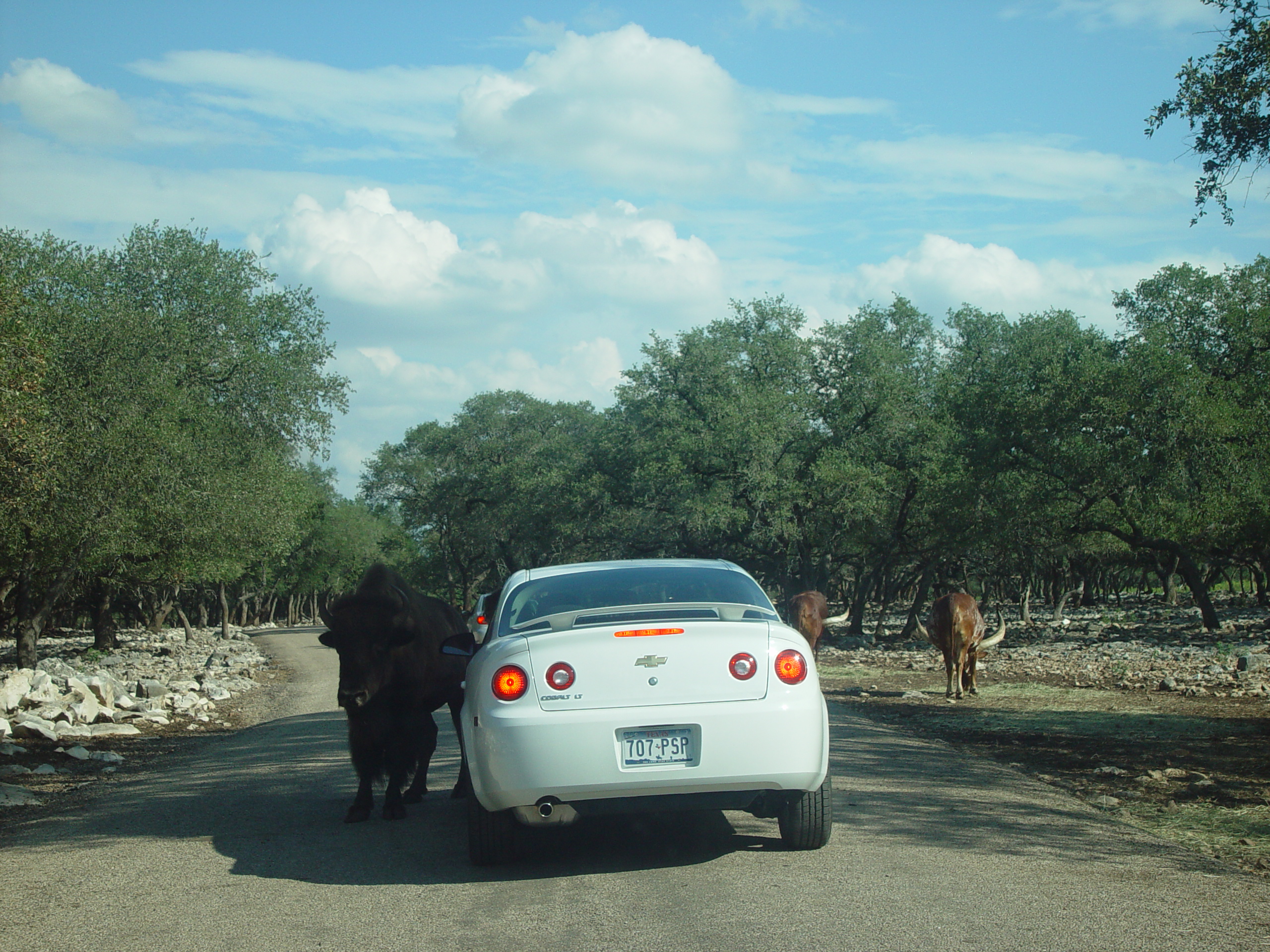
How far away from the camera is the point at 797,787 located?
18.1 feet

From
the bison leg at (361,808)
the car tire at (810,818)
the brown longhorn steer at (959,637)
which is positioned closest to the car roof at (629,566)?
the car tire at (810,818)

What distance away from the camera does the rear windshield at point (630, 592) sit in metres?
6.35

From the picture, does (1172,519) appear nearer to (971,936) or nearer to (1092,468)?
(1092,468)

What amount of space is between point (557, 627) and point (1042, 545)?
99.0ft

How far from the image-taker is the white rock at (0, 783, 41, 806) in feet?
30.0

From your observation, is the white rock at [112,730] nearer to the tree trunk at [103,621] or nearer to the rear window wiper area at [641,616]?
the rear window wiper area at [641,616]

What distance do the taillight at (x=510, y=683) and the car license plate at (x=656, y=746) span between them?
1.90ft

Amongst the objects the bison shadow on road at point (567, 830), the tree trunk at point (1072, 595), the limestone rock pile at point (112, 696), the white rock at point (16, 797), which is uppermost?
the bison shadow on road at point (567, 830)

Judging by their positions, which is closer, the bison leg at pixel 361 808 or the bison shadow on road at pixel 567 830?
the bison shadow on road at pixel 567 830

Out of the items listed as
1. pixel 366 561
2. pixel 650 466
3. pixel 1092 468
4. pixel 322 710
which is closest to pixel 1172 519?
pixel 1092 468

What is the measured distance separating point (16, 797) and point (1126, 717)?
11.9 meters

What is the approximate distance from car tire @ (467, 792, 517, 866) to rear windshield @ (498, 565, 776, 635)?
3.25 ft

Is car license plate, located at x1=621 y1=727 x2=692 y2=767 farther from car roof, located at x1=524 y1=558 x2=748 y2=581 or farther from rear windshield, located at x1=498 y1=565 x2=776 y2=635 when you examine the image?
car roof, located at x1=524 y1=558 x2=748 y2=581

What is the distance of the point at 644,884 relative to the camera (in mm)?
5457
